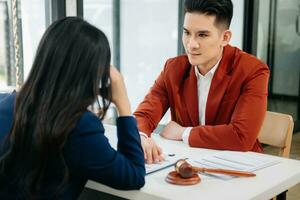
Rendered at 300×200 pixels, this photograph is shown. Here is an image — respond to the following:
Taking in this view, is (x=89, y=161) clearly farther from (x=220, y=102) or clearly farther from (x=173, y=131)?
(x=220, y=102)

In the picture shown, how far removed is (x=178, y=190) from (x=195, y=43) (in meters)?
0.81

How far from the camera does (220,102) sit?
6.33 ft

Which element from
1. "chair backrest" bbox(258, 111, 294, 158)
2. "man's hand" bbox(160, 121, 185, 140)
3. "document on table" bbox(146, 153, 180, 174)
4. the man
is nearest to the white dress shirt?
the man

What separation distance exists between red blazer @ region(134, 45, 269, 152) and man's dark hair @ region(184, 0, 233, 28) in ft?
0.49

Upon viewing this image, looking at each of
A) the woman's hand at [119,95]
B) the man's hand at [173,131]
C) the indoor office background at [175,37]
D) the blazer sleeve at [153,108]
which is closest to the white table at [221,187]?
the woman's hand at [119,95]

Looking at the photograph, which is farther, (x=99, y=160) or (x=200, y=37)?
(x=200, y=37)

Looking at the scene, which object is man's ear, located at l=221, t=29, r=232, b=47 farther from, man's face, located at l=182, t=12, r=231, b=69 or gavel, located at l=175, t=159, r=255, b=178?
gavel, located at l=175, t=159, r=255, b=178

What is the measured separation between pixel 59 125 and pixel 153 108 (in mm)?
974

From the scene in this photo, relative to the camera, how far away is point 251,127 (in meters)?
1.79

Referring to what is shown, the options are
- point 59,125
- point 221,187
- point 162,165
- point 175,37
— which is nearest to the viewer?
point 59,125

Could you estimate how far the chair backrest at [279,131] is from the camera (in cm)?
193

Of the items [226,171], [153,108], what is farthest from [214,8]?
[226,171]

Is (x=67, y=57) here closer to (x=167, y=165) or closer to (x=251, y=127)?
(x=167, y=165)

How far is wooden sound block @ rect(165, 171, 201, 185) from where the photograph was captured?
1.26 meters
